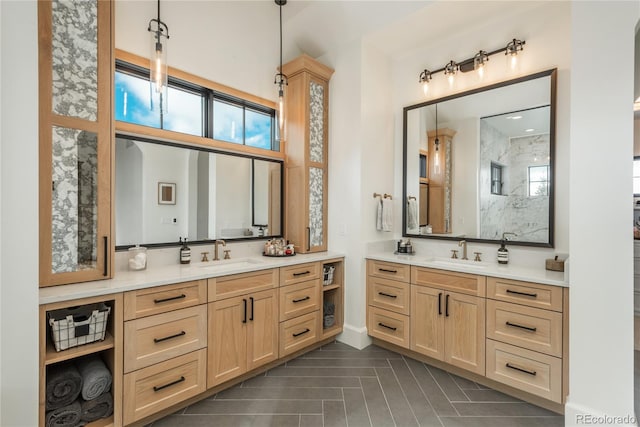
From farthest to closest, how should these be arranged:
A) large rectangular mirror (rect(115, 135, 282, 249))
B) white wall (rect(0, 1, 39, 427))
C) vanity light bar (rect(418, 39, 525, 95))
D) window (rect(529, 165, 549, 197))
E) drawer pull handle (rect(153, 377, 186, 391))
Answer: vanity light bar (rect(418, 39, 525, 95)), window (rect(529, 165, 549, 197)), large rectangular mirror (rect(115, 135, 282, 249)), drawer pull handle (rect(153, 377, 186, 391)), white wall (rect(0, 1, 39, 427))

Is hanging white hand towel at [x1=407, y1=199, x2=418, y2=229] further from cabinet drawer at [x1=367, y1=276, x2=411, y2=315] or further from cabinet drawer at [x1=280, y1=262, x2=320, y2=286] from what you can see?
cabinet drawer at [x1=280, y1=262, x2=320, y2=286]

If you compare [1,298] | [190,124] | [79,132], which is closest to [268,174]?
[190,124]

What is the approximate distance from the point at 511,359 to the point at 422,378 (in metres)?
0.71

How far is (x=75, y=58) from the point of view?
192cm

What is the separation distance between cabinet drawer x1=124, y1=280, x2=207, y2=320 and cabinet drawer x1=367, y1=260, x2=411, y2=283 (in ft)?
5.46

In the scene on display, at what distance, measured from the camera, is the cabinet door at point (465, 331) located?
241cm

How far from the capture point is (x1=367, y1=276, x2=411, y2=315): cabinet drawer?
289 centimetres

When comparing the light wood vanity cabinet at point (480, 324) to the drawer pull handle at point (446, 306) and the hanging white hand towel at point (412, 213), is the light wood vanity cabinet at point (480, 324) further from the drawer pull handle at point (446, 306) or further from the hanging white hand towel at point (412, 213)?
the hanging white hand towel at point (412, 213)

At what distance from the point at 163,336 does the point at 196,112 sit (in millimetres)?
1950

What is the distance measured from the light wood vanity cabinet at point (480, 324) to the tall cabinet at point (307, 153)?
2.54 feet

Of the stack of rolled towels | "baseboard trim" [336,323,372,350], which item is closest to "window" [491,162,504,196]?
"baseboard trim" [336,323,372,350]

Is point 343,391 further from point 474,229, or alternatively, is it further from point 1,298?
point 1,298

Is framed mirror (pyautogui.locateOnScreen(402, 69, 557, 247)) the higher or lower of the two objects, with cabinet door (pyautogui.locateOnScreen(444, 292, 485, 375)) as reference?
higher

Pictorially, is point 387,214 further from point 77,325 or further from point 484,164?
point 77,325
